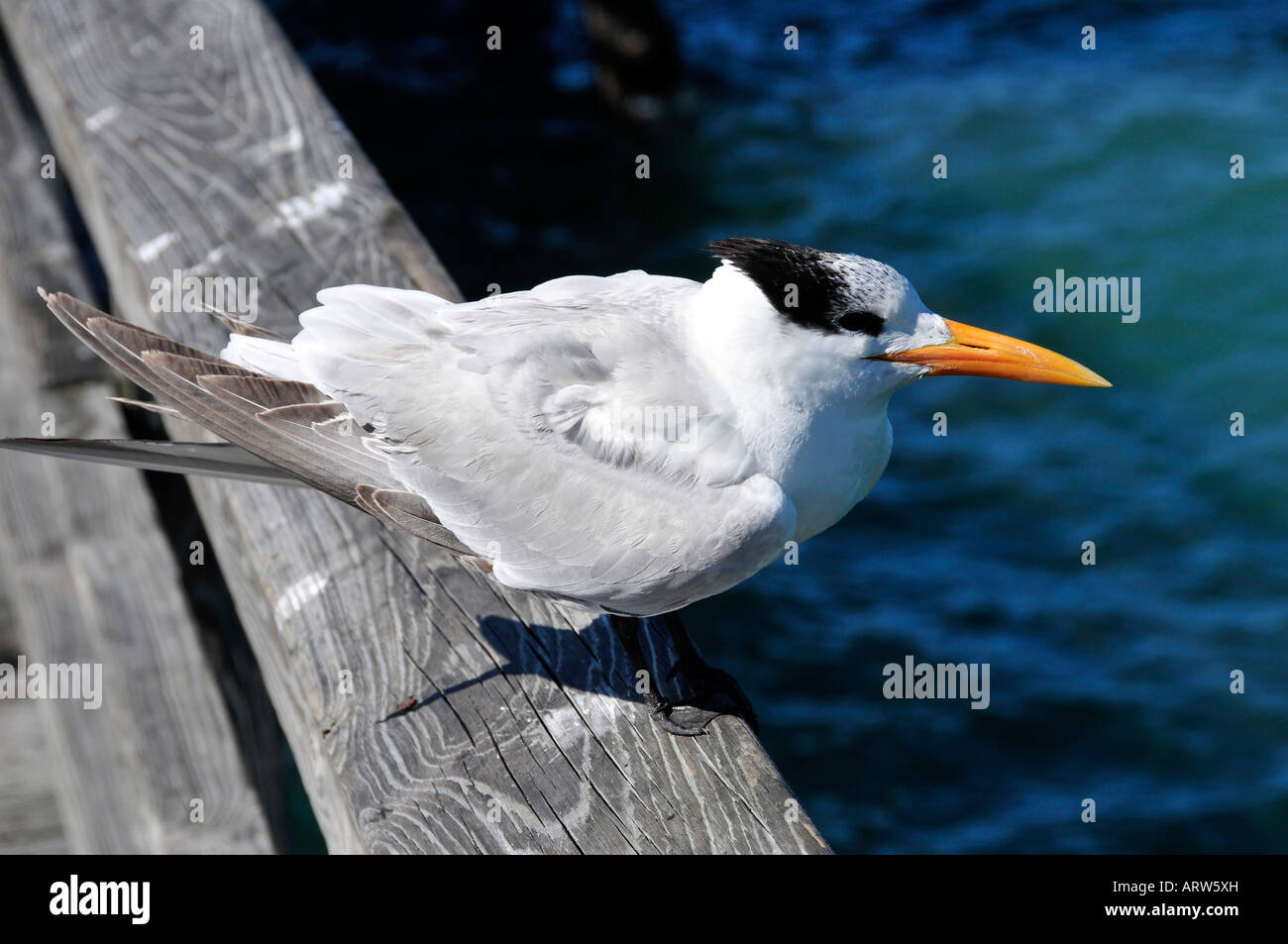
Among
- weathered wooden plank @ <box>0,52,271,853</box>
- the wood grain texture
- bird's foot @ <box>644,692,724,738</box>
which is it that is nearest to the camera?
the wood grain texture

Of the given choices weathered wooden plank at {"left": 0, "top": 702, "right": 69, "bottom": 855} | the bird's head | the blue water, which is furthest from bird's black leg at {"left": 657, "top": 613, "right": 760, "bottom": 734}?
the blue water

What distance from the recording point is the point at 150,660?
3.22 m

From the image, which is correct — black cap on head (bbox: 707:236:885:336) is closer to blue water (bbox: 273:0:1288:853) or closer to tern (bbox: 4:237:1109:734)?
tern (bbox: 4:237:1109:734)

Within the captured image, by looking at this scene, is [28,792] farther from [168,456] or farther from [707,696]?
[707,696]

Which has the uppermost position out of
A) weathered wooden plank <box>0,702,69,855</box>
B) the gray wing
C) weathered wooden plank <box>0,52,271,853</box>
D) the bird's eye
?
the bird's eye

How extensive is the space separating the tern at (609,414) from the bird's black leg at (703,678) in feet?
0.04

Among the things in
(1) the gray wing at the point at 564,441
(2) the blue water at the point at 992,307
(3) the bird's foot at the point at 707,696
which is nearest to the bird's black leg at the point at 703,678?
(3) the bird's foot at the point at 707,696

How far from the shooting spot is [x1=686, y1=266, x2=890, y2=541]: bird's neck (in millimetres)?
2410

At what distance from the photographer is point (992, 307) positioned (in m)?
7.17

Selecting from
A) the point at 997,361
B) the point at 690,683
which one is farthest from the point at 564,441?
the point at 997,361

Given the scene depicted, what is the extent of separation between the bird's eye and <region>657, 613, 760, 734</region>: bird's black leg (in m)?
0.73

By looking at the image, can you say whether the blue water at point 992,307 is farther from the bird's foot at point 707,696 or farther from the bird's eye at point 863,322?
the bird's eye at point 863,322
